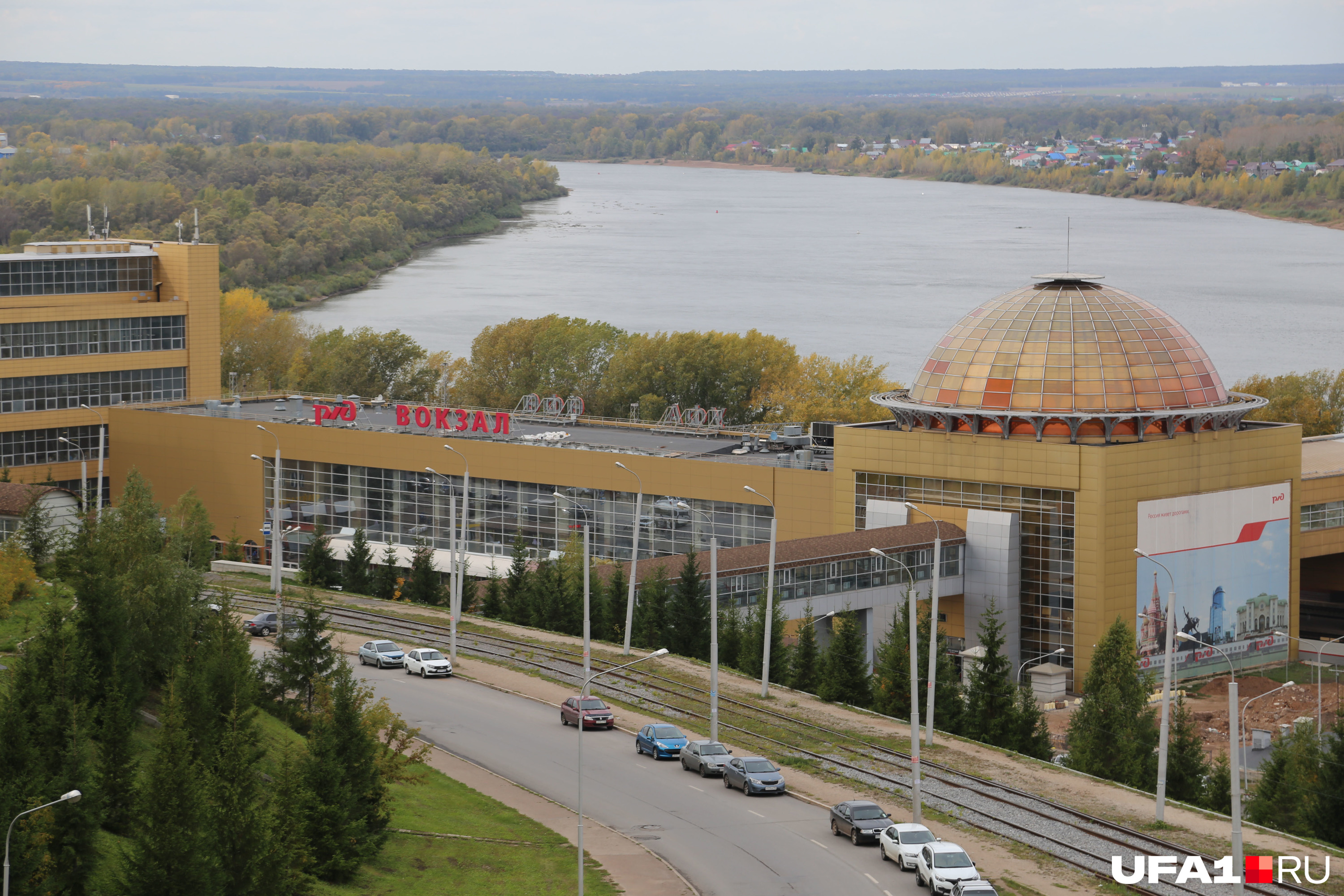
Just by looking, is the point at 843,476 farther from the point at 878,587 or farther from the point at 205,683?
the point at 205,683

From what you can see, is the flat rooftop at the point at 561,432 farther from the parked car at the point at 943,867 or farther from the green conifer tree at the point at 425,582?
the parked car at the point at 943,867

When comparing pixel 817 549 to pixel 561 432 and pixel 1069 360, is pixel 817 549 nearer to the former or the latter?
pixel 1069 360

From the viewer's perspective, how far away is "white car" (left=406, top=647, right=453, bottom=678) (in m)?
53.1

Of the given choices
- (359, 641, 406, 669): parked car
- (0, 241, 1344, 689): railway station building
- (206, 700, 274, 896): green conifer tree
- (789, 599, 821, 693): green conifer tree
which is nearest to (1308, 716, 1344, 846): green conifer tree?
(789, 599, 821, 693): green conifer tree

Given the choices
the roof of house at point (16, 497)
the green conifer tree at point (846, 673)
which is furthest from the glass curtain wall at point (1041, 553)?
the roof of house at point (16, 497)

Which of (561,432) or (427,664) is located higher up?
(561,432)

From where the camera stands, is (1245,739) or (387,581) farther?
(387,581)

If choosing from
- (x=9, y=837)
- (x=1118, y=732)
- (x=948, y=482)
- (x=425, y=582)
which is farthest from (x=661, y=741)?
(x=425, y=582)

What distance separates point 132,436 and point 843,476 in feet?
140

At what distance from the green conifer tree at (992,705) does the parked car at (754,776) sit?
31.1 feet

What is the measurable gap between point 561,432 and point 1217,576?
3258 cm

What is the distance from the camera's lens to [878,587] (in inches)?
2462

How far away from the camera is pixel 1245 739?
52.0 metres

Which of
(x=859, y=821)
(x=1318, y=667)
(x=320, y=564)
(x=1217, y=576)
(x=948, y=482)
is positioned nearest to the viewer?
(x=859, y=821)
